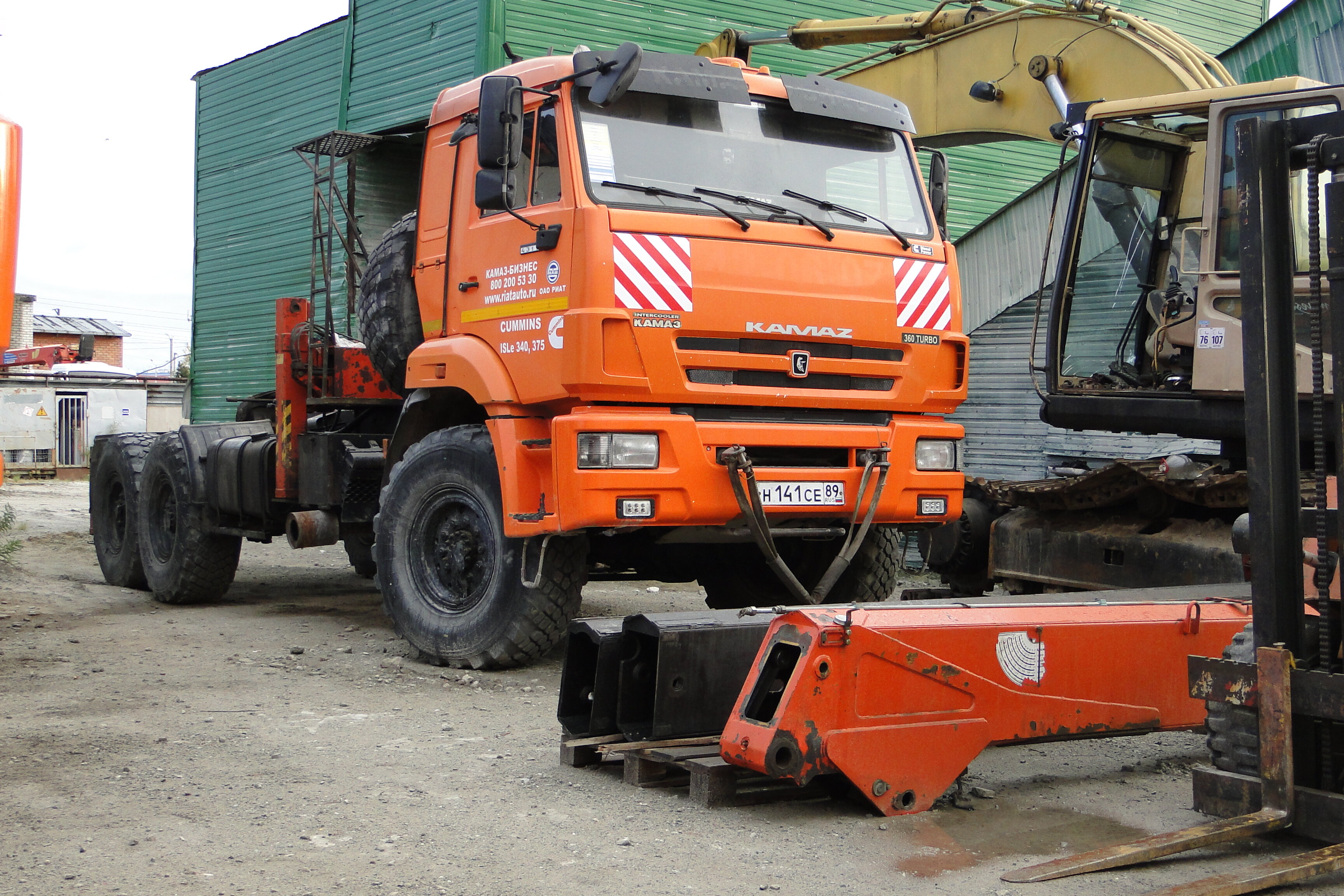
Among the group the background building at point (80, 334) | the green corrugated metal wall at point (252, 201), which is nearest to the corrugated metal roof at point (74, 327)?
the background building at point (80, 334)

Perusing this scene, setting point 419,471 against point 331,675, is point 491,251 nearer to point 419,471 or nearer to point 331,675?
point 419,471

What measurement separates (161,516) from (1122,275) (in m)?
7.77

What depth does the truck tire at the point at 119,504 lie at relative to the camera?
37.6 feet

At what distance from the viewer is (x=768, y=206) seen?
22.7ft

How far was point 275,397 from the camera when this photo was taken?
984cm

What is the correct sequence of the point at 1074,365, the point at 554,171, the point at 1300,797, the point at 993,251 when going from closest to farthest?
the point at 1300,797 < the point at 554,171 < the point at 1074,365 < the point at 993,251

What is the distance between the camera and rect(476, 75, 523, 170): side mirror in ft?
22.1

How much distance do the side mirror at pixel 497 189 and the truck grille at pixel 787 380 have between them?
131 centimetres

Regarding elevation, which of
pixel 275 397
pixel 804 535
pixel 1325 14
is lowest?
pixel 804 535

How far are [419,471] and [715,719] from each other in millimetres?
3077

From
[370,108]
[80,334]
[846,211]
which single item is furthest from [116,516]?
[80,334]

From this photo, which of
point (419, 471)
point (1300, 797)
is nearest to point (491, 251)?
point (419, 471)

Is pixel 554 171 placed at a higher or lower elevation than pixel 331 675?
higher

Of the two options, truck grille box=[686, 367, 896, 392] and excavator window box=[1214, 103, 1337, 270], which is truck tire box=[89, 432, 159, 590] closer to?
truck grille box=[686, 367, 896, 392]
